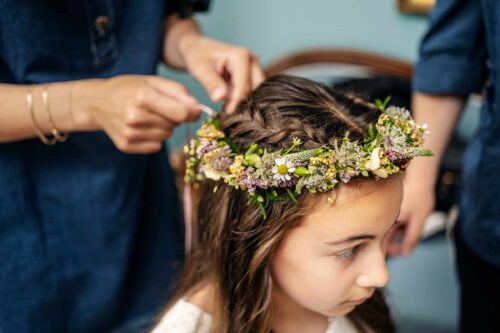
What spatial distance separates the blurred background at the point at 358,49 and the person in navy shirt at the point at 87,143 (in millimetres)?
893

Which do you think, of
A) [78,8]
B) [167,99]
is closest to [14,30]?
[78,8]

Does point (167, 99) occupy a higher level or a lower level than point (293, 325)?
higher

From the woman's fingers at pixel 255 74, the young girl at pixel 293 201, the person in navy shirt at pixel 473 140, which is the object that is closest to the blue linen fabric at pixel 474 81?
the person in navy shirt at pixel 473 140

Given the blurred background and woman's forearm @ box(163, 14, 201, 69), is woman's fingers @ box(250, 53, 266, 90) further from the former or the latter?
the blurred background

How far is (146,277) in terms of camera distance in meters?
1.11

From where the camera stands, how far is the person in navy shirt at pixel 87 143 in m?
0.83

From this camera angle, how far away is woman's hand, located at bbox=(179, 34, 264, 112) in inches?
36.6

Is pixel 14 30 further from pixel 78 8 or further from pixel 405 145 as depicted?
pixel 405 145

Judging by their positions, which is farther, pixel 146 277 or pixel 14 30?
pixel 146 277

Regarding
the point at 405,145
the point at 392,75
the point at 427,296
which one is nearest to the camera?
the point at 405,145

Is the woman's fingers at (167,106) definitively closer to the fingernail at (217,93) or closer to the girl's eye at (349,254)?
the fingernail at (217,93)

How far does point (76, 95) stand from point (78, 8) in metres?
0.19

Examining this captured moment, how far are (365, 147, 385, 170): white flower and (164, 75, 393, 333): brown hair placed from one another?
6 centimetres

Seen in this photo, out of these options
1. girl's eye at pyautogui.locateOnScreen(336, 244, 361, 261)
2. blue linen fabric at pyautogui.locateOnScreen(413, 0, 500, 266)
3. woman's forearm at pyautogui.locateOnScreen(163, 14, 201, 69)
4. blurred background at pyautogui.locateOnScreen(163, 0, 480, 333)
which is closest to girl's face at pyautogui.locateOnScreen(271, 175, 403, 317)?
girl's eye at pyautogui.locateOnScreen(336, 244, 361, 261)
